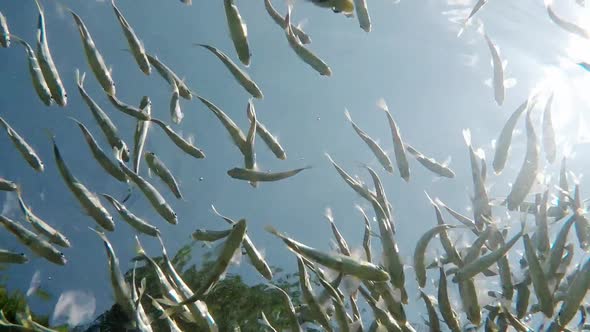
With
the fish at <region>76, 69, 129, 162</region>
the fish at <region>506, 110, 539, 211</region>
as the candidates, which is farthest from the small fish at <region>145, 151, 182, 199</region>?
the fish at <region>506, 110, 539, 211</region>

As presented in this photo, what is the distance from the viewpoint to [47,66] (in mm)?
4066

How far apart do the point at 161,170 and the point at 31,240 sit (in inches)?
45.8

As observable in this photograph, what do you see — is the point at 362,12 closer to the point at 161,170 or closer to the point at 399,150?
the point at 399,150

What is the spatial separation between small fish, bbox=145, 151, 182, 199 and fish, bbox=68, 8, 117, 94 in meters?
0.63

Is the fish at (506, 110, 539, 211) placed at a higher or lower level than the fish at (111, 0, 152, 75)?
Result: lower

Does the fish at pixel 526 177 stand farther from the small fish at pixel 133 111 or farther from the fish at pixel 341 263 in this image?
the small fish at pixel 133 111

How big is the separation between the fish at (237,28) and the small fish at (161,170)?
1165mm

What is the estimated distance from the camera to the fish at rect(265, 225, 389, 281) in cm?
311

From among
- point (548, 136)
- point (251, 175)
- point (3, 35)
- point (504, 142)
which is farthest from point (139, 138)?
point (548, 136)

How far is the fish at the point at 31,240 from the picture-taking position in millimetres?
Answer: 4012

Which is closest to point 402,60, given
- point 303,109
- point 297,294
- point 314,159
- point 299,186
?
point 303,109

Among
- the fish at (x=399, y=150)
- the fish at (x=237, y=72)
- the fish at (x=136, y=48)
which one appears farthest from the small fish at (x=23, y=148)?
the fish at (x=399, y=150)

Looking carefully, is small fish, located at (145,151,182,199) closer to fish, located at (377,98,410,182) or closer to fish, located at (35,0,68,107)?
fish, located at (35,0,68,107)

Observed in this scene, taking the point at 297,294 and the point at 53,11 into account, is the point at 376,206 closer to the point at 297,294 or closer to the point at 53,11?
the point at 297,294
